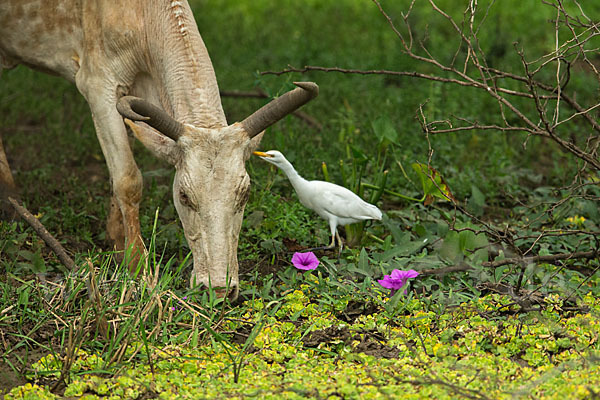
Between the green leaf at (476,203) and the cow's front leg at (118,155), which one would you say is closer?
the cow's front leg at (118,155)

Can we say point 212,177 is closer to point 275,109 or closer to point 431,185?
point 275,109

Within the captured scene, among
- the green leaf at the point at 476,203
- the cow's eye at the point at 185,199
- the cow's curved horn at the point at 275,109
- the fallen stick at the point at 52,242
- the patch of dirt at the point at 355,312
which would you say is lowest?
the green leaf at the point at 476,203

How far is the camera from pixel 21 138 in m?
7.87

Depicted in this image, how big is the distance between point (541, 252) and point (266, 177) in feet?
7.20

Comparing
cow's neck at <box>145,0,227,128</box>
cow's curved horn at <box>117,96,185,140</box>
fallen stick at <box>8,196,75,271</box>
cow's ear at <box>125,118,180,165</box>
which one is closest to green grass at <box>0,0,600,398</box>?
fallen stick at <box>8,196,75,271</box>

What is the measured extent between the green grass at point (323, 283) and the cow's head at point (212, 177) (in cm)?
17


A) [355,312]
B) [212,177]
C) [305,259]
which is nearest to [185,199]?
[212,177]

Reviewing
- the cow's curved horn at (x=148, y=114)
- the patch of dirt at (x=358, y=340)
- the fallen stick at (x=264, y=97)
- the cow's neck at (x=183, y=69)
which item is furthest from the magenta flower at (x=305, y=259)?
the fallen stick at (x=264, y=97)

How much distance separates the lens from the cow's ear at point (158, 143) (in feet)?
15.9

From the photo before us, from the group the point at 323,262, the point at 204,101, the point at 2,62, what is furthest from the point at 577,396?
the point at 2,62

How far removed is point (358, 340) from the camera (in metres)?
4.41

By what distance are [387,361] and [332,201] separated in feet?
4.71

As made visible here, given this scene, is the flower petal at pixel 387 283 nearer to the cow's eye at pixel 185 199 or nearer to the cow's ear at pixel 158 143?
the cow's eye at pixel 185 199

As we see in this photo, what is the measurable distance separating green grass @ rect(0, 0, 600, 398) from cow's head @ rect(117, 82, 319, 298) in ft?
0.56
